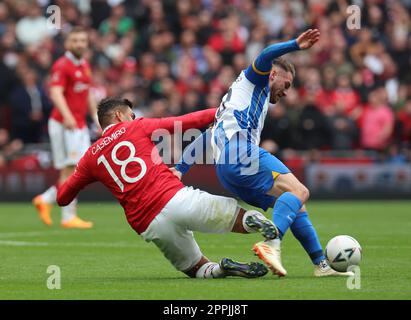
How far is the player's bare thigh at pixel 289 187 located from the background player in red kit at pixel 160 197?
0.42 metres

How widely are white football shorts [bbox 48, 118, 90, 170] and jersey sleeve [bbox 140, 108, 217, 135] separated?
6.62 metres

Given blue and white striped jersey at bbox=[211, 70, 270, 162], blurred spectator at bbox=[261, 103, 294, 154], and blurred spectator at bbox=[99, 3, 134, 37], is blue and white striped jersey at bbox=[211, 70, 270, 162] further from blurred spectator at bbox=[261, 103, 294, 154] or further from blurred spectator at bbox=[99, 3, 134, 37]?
blurred spectator at bbox=[99, 3, 134, 37]

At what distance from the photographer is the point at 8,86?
20.8 metres

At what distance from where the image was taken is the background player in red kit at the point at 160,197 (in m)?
8.54

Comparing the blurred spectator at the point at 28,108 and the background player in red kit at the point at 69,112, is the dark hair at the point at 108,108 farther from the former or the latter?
the blurred spectator at the point at 28,108

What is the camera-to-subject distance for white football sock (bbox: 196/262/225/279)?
8859mm

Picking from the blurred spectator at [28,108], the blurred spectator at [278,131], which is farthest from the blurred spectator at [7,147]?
the blurred spectator at [278,131]

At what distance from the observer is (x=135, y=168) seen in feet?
28.5

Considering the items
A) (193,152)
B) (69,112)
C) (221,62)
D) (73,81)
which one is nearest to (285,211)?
(193,152)

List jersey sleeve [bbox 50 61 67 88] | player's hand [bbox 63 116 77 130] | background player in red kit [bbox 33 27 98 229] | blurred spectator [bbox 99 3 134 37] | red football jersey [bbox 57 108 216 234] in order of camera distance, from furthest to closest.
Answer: blurred spectator [bbox 99 3 134 37]
jersey sleeve [bbox 50 61 67 88]
background player in red kit [bbox 33 27 98 229]
player's hand [bbox 63 116 77 130]
red football jersey [bbox 57 108 216 234]

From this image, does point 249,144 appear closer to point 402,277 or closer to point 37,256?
point 402,277

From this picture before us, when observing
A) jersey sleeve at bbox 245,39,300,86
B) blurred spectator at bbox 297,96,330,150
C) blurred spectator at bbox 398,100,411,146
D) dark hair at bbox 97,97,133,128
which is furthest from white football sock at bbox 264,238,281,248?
blurred spectator at bbox 398,100,411,146

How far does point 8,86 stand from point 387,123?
24.3 ft
